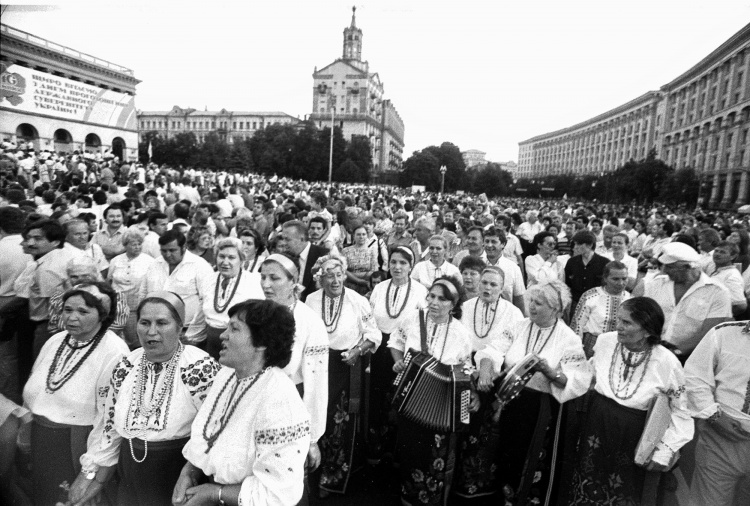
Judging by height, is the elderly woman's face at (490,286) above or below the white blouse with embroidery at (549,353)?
above

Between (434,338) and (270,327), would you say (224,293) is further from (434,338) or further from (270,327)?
(270,327)

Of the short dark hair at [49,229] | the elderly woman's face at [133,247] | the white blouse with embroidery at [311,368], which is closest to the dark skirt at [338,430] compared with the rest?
the white blouse with embroidery at [311,368]

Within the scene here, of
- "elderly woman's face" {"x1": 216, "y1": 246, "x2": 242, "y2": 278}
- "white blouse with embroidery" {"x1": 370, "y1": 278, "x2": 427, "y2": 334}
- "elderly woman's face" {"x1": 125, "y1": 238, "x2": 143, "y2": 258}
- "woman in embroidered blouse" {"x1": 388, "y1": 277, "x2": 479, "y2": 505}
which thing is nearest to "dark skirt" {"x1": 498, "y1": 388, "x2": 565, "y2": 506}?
"woman in embroidered blouse" {"x1": 388, "y1": 277, "x2": 479, "y2": 505}

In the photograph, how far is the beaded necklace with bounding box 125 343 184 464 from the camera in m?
2.63

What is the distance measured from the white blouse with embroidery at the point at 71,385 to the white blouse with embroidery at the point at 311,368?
1.11 m

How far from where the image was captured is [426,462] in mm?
3658

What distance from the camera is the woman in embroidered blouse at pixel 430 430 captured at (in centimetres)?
365

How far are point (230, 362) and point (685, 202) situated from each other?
1898 inches

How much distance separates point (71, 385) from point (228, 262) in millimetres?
1864

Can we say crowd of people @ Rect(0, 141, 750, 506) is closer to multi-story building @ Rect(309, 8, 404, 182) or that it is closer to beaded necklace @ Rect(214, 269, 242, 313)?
beaded necklace @ Rect(214, 269, 242, 313)

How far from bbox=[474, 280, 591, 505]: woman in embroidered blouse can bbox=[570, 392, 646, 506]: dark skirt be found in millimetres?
212

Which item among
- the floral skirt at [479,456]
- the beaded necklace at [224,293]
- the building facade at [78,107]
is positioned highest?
Answer: the building facade at [78,107]

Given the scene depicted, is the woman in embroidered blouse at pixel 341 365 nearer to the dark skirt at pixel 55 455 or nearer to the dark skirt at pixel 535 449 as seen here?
the dark skirt at pixel 535 449

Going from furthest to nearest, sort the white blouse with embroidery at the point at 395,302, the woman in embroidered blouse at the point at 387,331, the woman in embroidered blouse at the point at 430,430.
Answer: the white blouse with embroidery at the point at 395,302 < the woman in embroidered blouse at the point at 387,331 < the woman in embroidered blouse at the point at 430,430
